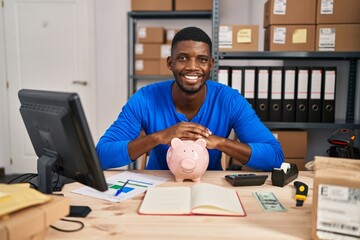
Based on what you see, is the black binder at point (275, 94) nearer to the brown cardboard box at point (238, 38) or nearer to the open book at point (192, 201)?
the brown cardboard box at point (238, 38)

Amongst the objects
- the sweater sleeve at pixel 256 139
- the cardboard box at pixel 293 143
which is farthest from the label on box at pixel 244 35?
the sweater sleeve at pixel 256 139

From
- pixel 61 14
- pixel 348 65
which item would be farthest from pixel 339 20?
pixel 61 14

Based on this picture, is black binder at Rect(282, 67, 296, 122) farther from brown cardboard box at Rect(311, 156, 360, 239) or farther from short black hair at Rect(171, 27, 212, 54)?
brown cardboard box at Rect(311, 156, 360, 239)

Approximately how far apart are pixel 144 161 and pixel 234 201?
2.92ft

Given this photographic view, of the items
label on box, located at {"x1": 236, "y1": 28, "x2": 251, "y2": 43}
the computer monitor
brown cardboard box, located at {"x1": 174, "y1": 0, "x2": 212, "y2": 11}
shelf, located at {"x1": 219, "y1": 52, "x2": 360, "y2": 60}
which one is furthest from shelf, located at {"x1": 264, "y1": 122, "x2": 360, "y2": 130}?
the computer monitor

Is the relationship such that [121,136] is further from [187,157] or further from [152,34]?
[152,34]

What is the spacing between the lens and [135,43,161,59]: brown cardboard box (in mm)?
2902

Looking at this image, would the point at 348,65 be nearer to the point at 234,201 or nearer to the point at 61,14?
the point at 234,201

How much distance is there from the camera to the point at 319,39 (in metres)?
2.06

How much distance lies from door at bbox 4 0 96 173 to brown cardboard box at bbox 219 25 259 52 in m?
1.68

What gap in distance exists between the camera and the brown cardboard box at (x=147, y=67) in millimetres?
2949

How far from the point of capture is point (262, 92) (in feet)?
6.97

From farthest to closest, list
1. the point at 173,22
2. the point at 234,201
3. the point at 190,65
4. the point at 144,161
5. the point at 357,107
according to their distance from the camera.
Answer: the point at 173,22, the point at 357,107, the point at 144,161, the point at 190,65, the point at 234,201

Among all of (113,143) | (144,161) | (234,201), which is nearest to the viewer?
(234,201)
